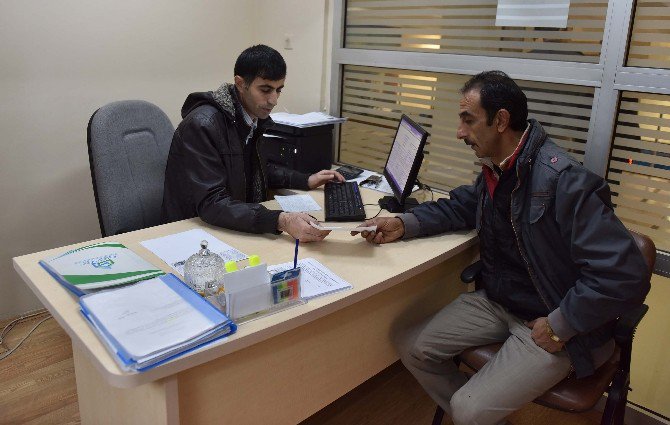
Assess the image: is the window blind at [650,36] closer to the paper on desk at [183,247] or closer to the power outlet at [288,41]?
the paper on desk at [183,247]

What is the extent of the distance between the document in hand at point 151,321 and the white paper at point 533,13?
68.1 inches

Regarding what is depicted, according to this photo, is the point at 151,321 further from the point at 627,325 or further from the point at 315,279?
the point at 627,325

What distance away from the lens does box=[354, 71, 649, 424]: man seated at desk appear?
1.47 m

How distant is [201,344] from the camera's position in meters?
1.16

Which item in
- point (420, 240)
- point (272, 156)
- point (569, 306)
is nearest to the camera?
point (569, 306)

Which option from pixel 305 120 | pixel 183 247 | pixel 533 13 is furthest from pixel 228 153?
pixel 533 13

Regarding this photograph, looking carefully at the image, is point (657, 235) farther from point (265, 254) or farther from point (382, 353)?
point (265, 254)

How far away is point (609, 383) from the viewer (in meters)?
1.61

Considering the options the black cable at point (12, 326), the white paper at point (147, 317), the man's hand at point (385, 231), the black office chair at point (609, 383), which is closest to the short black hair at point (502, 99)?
the man's hand at point (385, 231)

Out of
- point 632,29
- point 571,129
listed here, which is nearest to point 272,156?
point 571,129

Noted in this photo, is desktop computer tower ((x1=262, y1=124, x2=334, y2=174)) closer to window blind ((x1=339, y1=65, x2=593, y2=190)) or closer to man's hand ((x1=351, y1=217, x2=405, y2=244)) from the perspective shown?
window blind ((x1=339, y1=65, x2=593, y2=190))

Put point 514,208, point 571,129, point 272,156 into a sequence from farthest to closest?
point 272,156, point 571,129, point 514,208

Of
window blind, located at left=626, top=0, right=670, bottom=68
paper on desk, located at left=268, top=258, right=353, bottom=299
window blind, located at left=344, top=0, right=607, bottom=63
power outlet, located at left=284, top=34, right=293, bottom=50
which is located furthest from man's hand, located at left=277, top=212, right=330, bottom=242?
power outlet, located at left=284, top=34, right=293, bottom=50

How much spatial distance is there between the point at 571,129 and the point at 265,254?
53.8 inches
